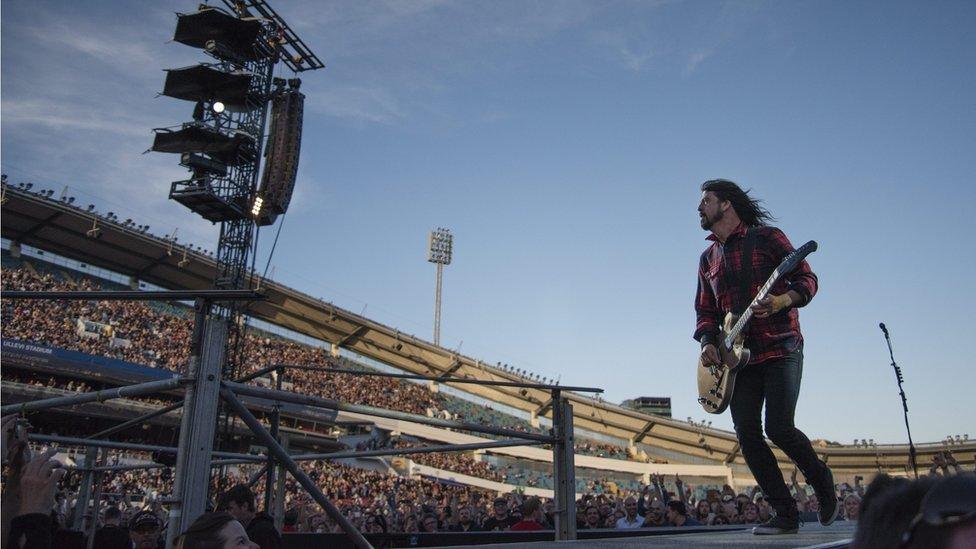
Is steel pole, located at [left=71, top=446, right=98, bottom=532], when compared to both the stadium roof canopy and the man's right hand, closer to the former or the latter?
the man's right hand

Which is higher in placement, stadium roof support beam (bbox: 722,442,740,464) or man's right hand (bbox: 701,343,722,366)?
stadium roof support beam (bbox: 722,442,740,464)

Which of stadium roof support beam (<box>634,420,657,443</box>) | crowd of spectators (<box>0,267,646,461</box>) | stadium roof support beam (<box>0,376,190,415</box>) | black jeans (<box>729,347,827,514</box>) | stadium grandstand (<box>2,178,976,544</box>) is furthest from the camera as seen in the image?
stadium roof support beam (<box>634,420,657,443</box>)

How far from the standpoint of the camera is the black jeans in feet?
10.8

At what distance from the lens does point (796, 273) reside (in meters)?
3.35

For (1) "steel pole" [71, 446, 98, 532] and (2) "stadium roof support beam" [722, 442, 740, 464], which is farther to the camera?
(2) "stadium roof support beam" [722, 442, 740, 464]

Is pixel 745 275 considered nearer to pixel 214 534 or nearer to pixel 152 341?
pixel 214 534

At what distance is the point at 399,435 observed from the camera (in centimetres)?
3180

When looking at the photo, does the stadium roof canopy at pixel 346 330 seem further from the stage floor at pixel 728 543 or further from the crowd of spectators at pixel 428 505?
the stage floor at pixel 728 543

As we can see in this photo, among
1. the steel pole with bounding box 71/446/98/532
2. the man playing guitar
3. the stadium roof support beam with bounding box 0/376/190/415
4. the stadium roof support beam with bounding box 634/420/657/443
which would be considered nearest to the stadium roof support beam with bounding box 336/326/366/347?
the stadium roof support beam with bounding box 634/420/657/443

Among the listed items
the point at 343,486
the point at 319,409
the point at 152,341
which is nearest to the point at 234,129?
the point at 343,486

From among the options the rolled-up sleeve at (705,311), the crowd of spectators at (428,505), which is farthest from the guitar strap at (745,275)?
the crowd of spectators at (428,505)

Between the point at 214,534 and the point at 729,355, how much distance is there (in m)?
2.49

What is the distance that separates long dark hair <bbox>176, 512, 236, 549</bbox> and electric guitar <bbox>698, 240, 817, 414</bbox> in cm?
241

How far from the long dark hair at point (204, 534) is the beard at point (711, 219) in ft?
9.13
